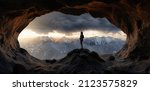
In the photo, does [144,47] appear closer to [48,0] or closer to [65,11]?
[48,0]

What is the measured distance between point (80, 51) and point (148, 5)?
685 centimetres

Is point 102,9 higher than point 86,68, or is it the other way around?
point 102,9

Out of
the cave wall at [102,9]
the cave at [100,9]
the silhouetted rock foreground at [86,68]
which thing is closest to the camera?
the silhouetted rock foreground at [86,68]

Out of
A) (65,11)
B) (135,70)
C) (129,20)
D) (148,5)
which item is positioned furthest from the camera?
(65,11)

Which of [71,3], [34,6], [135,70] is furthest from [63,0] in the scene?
[135,70]

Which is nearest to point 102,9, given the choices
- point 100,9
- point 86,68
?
point 100,9

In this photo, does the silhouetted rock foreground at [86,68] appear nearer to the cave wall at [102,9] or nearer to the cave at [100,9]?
the cave at [100,9]

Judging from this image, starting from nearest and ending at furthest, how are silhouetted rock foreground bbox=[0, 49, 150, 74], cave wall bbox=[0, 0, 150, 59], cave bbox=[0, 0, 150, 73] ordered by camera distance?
silhouetted rock foreground bbox=[0, 49, 150, 74] < cave bbox=[0, 0, 150, 73] < cave wall bbox=[0, 0, 150, 59]

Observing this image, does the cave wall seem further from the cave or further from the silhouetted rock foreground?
the silhouetted rock foreground

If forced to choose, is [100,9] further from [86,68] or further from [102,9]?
[86,68]

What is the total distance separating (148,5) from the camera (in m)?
18.6

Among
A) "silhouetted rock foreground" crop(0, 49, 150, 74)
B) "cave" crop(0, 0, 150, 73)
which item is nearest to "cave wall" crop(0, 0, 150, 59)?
"cave" crop(0, 0, 150, 73)

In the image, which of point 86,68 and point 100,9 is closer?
point 86,68

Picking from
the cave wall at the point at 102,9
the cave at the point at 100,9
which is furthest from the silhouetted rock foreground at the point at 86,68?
the cave wall at the point at 102,9
